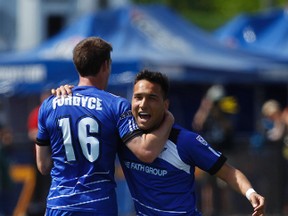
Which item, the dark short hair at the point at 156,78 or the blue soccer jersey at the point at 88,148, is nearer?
the dark short hair at the point at 156,78

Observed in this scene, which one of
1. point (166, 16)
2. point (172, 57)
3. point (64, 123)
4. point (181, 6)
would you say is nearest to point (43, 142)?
point (64, 123)

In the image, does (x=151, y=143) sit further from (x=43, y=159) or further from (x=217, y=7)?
(x=217, y=7)

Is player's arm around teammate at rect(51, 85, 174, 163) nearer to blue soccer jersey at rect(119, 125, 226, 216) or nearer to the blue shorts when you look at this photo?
blue soccer jersey at rect(119, 125, 226, 216)

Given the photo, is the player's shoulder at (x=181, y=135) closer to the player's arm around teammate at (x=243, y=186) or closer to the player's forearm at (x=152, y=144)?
the player's forearm at (x=152, y=144)

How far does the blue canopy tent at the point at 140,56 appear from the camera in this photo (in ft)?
48.9

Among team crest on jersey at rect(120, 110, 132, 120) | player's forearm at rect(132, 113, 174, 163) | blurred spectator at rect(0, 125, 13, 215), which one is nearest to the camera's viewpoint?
player's forearm at rect(132, 113, 174, 163)

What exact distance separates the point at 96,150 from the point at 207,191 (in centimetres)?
883

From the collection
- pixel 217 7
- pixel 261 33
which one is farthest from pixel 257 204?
pixel 217 7

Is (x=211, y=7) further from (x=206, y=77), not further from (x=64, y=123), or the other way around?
(x=64, y=123)

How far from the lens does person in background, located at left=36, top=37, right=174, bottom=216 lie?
6664mm

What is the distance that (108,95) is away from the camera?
22.2 ft

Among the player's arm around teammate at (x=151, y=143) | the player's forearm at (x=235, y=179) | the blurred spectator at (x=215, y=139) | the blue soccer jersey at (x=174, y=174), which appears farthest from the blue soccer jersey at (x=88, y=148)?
the blurred spectator at (x=215, y=139)

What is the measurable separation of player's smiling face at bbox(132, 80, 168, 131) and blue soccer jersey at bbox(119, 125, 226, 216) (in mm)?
159

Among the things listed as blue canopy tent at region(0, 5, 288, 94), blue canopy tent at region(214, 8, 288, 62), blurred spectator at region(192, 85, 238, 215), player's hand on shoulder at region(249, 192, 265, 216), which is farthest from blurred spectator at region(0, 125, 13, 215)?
player's hand on shoulder at region(249, 192, 265, 216)
